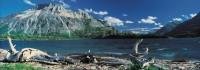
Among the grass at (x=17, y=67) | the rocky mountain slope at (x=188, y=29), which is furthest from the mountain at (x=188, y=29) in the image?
the grass at (x=17, y=67)

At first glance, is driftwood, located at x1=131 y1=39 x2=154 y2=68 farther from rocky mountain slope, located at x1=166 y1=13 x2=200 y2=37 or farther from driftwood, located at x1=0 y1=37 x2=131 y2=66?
driftwood, located at x1=0 y1=37 x2=131 y2=66

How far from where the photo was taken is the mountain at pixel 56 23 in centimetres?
1636

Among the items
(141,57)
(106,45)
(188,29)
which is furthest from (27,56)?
(188,29)

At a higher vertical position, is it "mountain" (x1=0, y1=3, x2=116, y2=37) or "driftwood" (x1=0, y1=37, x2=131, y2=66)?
"mountain" (x1=0, y1=3, x2=116, y2=37)

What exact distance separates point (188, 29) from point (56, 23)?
130 inches

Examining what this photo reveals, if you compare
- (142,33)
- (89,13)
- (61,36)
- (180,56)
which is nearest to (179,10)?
(142,33)

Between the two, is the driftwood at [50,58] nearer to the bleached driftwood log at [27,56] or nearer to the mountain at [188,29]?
the bleached driftwood log at [27,56]

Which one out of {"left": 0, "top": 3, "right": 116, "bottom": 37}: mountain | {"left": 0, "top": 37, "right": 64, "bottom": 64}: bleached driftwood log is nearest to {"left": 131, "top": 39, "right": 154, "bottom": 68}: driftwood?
{"left": 0, "top": 3, "right": 116, "bottom": 37}: mountain

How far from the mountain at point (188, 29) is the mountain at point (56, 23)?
1.51 m

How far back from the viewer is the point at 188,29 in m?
15.5

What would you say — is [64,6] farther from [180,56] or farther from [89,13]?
[180,56]

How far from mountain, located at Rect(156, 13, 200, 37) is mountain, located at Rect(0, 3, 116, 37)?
1.51 metres

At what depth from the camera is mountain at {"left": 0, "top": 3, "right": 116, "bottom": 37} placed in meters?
16.4

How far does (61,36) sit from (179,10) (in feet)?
10.9
